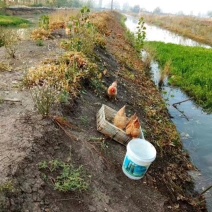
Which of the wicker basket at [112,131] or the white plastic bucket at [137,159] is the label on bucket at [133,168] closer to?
the white plastic bucket at [137,159]

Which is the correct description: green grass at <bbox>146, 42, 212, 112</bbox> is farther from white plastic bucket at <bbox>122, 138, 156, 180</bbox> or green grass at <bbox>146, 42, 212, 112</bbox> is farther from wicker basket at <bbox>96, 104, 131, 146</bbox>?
white plastic bucket at <bbox>122, 138, 156, 180</bbox>

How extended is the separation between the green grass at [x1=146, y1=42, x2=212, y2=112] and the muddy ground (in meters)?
5.38

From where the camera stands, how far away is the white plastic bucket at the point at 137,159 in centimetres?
388

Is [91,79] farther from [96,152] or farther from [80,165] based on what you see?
[80,165]

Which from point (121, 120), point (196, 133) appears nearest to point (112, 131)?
point (121, 120)

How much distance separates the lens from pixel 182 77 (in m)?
12.8

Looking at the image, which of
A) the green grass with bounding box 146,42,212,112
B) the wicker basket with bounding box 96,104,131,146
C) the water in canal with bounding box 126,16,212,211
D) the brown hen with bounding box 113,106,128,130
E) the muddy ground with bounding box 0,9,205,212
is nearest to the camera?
the muddy ground with bounding box 0,9,205,212

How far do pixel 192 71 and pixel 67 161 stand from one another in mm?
10731

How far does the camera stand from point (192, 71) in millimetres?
13328

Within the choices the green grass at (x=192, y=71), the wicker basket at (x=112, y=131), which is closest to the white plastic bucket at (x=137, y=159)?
the wicker basket at (x=112, y=131)

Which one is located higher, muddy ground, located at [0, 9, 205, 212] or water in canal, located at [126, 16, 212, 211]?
muddy ground, located at [0, 9, 205, 212]

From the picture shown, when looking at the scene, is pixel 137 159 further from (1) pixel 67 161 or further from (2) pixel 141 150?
(1) pixel 67 161

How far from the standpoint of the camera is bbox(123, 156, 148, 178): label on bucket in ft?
13.0

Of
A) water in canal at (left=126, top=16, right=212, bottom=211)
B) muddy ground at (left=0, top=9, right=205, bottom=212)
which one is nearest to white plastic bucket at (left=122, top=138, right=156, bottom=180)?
muddy ground at (left=0, top=9, right=205, bottom=212)
